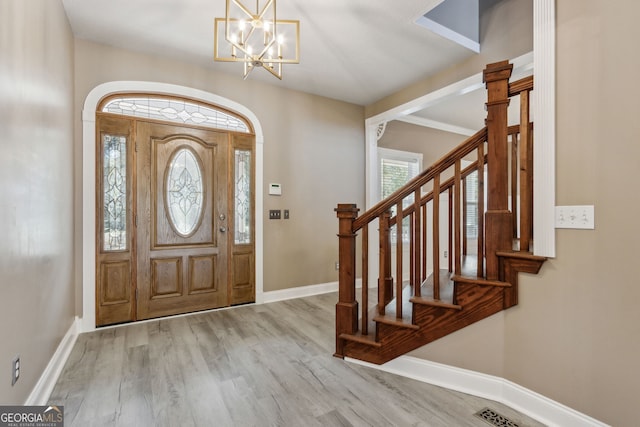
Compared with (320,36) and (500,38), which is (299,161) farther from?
(500,38)

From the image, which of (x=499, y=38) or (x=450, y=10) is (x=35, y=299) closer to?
(x=450, y=10)

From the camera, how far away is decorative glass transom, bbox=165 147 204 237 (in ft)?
10.5

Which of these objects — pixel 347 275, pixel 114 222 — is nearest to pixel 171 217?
pixel 114 222

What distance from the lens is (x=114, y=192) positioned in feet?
9.62

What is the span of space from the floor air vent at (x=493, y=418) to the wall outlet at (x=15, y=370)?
7.81 feet

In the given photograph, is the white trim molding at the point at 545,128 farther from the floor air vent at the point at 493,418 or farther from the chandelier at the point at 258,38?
the chandelier at the point at 258,38

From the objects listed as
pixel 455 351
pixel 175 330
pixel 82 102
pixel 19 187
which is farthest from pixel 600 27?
pixel 82 102

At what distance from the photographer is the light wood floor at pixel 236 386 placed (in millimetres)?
1593

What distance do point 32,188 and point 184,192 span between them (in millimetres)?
1621

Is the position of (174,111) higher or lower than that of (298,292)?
higher

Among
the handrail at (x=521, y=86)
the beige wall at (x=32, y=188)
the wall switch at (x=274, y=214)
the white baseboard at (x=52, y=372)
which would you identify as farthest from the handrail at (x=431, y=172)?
the white baseboard at (x=52, y=372)

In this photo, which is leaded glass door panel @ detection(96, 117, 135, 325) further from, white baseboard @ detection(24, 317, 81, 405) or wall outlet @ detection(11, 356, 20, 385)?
wall outlet @ detection(11, 356, 20, 385)

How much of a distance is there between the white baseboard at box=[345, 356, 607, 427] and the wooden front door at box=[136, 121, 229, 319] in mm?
2023

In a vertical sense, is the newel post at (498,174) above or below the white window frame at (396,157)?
below
